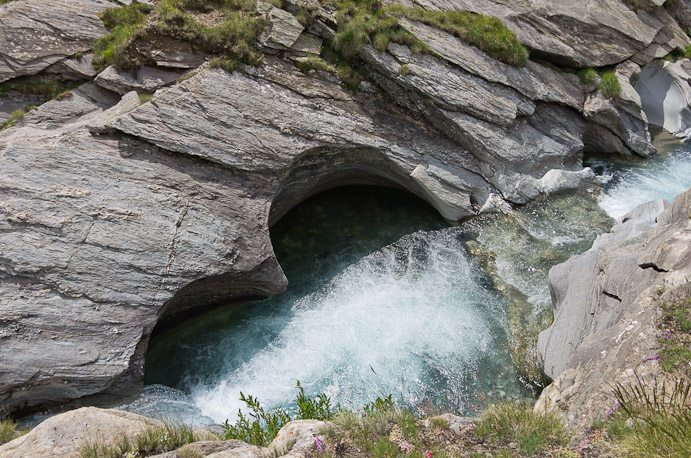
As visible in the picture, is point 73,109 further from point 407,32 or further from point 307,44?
point 407,32

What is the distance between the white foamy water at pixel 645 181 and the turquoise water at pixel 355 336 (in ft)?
24.8

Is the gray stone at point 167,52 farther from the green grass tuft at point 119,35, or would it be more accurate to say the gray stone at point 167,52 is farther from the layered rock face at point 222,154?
the green grass tuft at point 119,35

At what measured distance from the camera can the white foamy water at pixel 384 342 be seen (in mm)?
12273

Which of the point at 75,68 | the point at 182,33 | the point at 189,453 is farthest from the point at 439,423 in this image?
the point at 75,68

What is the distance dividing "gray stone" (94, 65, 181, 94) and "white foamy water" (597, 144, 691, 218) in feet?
63.4

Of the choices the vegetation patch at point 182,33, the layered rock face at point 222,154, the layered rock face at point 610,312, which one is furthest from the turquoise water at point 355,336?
the vegetation patch at point 182,33

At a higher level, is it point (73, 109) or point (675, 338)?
point (73, 109)

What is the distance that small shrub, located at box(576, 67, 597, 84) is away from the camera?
19547mm

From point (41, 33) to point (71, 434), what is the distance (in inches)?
603

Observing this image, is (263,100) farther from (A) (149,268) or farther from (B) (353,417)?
(B) (353,417)

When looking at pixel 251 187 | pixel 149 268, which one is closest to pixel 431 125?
pixel 251 187

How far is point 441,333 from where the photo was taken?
1362 centimetres

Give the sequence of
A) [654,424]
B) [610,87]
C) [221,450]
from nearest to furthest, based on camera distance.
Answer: [654,424] → [221,450] → [610,87]

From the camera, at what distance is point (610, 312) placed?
10289mm
